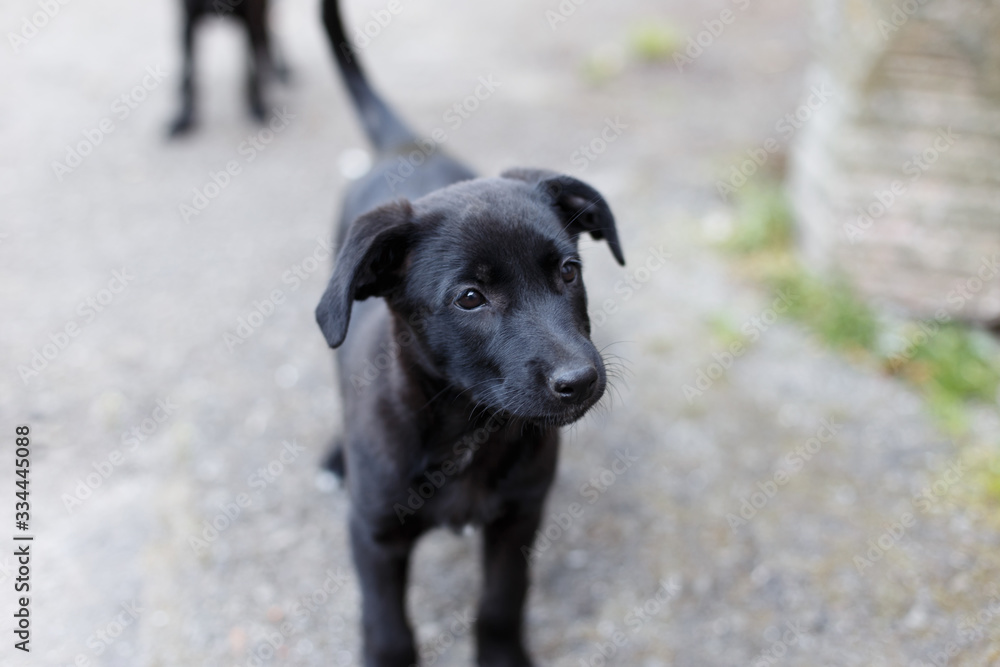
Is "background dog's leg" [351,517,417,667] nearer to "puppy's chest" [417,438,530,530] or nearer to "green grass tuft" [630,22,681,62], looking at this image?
"puppy's chest" [417,438,530,530]

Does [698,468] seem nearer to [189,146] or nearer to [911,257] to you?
[911,257]

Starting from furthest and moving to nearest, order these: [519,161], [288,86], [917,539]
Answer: [288,86], [519,161], [917,539]

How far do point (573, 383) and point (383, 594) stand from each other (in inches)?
42.2

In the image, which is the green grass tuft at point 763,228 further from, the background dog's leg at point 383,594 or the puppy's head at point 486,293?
the background dog's leg at point 383,594

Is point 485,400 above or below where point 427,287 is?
below

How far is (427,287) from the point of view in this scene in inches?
94.8

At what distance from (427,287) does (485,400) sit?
0.36 metres

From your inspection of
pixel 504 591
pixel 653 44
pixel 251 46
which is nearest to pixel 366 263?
pixel 504 591

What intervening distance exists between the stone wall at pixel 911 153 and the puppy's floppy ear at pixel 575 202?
2172 mm

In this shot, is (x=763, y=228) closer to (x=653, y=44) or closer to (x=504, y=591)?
(x=653, y=44)

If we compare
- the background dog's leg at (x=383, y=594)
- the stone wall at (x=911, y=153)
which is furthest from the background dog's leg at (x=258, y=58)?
the background dog's leg at (x=383, y=594)

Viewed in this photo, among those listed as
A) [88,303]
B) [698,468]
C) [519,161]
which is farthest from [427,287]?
[519,161]

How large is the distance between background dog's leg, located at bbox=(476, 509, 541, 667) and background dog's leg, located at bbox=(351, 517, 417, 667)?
27 cm

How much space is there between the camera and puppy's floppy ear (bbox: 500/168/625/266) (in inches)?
105
